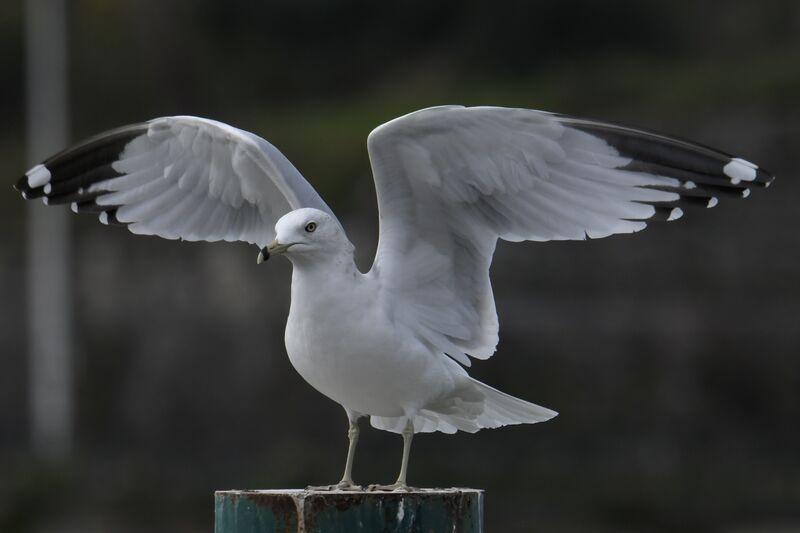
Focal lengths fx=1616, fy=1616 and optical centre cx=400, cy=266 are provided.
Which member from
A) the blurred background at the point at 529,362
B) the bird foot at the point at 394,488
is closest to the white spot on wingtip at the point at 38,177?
the bird foot at the point at 394,488

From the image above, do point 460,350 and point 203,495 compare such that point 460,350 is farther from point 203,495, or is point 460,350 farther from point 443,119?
point 203,495

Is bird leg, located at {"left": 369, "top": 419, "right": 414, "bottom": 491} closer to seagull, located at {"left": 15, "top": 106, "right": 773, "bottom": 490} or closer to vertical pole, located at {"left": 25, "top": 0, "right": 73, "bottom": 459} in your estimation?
seagull, located at {"left": 15, "top": 106, "right": 773, "bottom": 490}

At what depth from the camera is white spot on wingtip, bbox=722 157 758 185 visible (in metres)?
4.75

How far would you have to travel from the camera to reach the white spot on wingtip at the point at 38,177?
5.55 m

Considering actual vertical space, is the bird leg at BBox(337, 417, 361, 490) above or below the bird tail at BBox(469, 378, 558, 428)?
below

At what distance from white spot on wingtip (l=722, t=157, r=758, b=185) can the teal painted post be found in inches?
54.6

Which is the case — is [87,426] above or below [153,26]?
below

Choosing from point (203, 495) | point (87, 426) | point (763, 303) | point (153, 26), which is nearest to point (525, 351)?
point (763, 303)

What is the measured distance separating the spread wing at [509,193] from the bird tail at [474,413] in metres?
0.12

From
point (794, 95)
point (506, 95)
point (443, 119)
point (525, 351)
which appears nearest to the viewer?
point (443, 119)

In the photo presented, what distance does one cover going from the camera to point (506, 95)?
1805 cm

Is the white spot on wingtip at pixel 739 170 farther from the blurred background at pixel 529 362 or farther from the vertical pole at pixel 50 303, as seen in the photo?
the vertical pole at pixel 50 303

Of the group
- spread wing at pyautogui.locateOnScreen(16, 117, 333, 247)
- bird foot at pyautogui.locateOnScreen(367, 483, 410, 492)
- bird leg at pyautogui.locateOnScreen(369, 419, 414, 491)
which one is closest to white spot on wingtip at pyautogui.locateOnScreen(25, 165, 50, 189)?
spread wing at pyautogui.locateOnScreen(16, 117, 333, 247)

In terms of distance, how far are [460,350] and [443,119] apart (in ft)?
2.57
